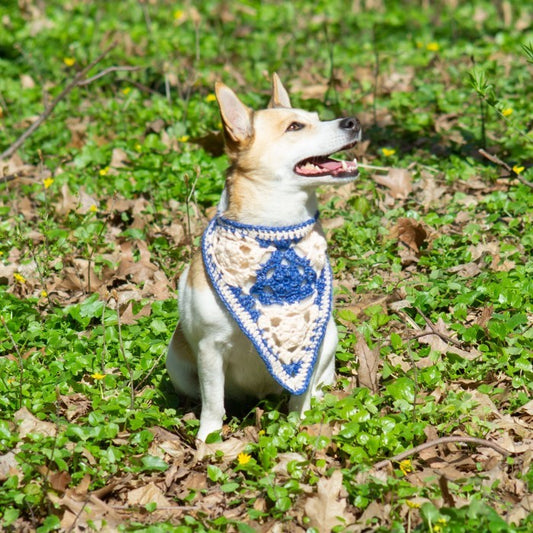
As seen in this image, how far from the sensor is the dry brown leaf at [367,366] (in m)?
4.48

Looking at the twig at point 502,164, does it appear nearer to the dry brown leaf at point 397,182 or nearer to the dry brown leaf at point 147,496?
the dry brown leaf at point 397,182

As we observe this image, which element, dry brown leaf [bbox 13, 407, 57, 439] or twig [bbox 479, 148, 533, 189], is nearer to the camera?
dry brown leaf [bbox 13, 407, 57, 439]

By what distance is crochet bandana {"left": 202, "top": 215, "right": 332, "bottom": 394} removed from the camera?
4.04 m

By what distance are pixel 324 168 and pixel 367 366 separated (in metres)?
1.17

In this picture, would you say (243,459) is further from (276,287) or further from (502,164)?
(502,164)

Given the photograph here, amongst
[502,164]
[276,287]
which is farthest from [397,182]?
[276,287]

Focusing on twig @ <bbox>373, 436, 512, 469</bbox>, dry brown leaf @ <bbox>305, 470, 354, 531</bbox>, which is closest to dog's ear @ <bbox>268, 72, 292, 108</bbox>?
twig @ <bbox>373, 436, 512, 469</bbox>

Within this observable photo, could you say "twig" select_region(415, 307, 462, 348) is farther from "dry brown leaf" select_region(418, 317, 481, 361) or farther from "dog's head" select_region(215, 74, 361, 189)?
"dog's head" select_region(215, 74, 361, 189)

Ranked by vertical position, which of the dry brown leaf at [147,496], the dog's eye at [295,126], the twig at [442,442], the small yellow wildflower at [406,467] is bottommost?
the dry brown leaf at [147,496]

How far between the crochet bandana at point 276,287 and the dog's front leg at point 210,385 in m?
0.24

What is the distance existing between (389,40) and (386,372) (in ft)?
21.9

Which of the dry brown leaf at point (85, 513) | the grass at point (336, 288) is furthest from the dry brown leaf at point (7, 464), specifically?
the dry brown leaf at point (85, 513)

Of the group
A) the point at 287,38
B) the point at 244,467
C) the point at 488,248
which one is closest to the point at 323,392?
the point at 244,467

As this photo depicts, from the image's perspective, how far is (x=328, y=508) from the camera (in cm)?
350
